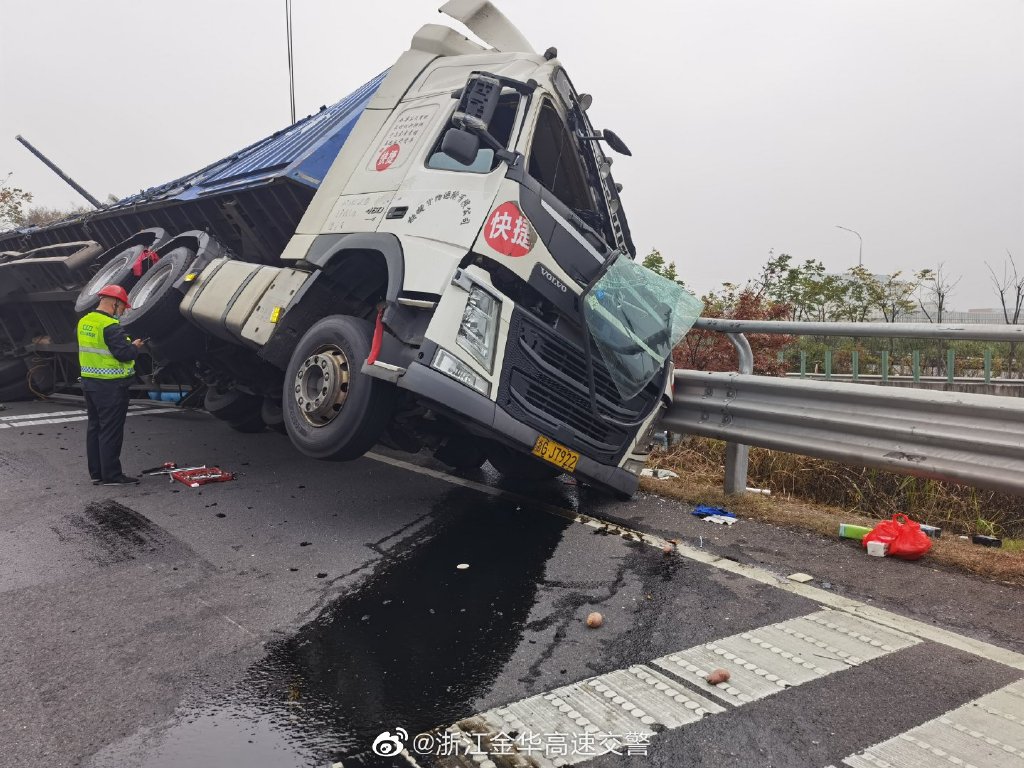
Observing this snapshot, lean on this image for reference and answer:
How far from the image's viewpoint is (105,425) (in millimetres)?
5660

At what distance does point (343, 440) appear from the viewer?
13.7 ft

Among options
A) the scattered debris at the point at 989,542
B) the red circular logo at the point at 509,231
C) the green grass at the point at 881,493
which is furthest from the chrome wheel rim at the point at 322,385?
the scattered debris at the point at 989,542

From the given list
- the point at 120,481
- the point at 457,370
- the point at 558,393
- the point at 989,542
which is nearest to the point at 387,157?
the point at 457,370

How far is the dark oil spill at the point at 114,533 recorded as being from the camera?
3938mm

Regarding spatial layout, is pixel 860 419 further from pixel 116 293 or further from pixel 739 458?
pixel 116 293

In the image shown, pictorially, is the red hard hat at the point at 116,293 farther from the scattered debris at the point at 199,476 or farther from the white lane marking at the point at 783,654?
the white lane marking at the point at 783,654

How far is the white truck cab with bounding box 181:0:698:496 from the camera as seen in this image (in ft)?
13.1

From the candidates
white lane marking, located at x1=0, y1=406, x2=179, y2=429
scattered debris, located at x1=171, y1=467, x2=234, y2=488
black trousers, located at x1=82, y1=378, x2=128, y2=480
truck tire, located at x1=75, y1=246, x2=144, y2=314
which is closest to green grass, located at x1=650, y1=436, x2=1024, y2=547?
scattered debris, located at x1=171, y1=467, x2=234, y2=488

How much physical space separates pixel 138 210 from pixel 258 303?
136 inches

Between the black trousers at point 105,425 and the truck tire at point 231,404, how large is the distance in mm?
1189

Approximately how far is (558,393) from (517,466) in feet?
4.27

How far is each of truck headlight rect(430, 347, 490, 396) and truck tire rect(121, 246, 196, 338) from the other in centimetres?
341

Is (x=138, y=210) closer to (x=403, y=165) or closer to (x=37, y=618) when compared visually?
(x=403, y=165)

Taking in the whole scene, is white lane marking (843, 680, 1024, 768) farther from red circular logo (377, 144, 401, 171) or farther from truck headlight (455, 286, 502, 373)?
red circular logo (377, 144, 401, 171)
